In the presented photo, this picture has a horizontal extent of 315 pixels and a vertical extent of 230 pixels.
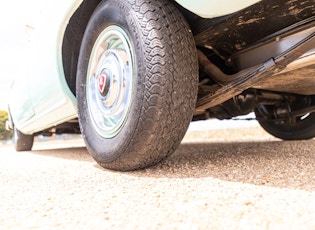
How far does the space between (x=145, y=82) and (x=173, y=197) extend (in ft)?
1.76

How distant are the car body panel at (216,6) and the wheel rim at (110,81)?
15.9 inches

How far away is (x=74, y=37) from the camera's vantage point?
6.73 ft

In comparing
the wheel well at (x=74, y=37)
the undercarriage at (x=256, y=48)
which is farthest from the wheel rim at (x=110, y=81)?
the undercarriage at (x=256, y=48)

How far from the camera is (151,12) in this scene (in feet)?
4.49

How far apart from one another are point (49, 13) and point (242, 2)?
1590mm

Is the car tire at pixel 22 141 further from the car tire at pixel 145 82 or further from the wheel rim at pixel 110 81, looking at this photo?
the car tire at pixel 145 82

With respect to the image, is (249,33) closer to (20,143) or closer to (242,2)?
(242,2)

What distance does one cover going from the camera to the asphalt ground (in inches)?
30.7

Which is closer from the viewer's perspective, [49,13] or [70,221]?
[70,221]

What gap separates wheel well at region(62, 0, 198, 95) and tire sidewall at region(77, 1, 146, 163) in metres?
0.18

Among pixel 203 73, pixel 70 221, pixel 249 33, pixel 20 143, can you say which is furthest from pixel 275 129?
pixel 20 143

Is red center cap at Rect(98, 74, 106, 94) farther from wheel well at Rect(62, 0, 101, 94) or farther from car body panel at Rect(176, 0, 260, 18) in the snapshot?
car body panel at Rect(176, 0, 260, 18)

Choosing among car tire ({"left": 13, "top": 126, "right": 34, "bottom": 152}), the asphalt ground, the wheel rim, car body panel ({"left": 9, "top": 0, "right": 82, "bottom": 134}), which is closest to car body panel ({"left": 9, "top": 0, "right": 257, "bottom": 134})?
car body panel ({"left": 9, "top": 0, "right": 82, "bottom": 134})

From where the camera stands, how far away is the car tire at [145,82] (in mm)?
1322
